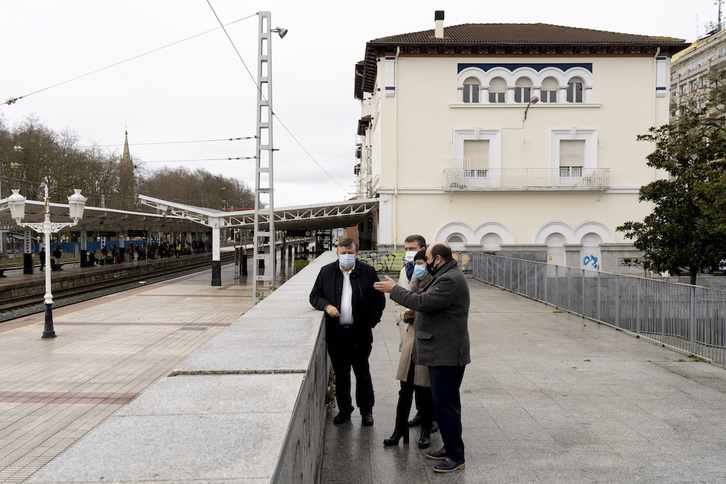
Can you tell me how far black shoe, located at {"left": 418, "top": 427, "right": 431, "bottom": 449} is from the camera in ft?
17.1

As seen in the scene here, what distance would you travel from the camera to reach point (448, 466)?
15.4ft

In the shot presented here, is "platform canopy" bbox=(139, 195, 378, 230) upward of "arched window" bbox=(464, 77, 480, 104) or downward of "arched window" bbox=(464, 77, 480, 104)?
downward

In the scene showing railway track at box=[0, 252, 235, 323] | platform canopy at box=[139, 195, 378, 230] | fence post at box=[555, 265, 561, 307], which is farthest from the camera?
platform canopy at box=[139, 195, 378, 230]

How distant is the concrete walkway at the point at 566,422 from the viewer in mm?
4707

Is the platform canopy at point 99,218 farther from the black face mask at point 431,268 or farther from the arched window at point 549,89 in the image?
the black face mask at point 431,268

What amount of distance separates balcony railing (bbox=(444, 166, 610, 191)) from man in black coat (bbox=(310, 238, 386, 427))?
23400mm

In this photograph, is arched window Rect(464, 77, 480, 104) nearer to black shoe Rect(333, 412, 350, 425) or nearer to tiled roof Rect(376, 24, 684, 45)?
tiled roof Rect(376, 24, 684, 45)

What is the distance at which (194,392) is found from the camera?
3.08 metres

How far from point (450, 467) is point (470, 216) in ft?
81.9

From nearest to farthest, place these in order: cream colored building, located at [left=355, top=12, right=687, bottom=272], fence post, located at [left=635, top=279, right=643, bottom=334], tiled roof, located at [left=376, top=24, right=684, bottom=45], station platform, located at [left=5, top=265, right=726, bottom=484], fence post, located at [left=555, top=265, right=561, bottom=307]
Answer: station platform, located at [left=5, top=265, right=726, bottom=484] → fence post, located at [left=635, top=279, right=643, bottom=334] → fence post, located at [left=555, top=265, right=561, bottom=307] → tiled roof, located at [left=376, top=24, right=684, bottom=45] → cream colored building, located at [left=355, top=12, right=687, bottom=272]

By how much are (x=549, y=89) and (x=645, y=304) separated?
20.1 metres

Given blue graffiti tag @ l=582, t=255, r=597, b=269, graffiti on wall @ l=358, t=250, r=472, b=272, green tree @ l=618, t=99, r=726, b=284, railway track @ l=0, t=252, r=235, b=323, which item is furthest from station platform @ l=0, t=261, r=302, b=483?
blue graffiti tag @ l=582, t=255, r=597, b=269

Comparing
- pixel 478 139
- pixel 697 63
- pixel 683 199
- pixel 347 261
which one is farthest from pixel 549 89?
pixel 697 63

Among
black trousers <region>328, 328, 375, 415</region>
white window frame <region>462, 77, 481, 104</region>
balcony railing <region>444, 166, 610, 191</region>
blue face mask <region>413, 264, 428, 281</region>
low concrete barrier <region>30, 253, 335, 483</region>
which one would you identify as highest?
white window frame <region>462, 77, 481, 104</region>
